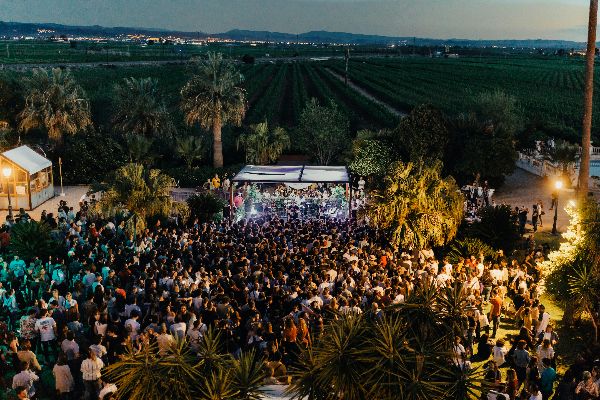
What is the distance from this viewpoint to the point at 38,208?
28.8m

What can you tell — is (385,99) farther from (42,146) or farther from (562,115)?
(42,146)

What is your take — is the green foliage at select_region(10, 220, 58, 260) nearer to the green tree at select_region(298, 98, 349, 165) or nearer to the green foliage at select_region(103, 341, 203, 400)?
the green foliage at select_region(103, 341, 203, 400)

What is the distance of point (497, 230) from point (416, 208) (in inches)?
128

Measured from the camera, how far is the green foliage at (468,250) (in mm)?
19641

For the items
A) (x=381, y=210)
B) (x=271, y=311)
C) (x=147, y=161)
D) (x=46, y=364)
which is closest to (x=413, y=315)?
(x=271, y=311)

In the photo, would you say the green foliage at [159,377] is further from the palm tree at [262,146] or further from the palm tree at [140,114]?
the palm tree at [140,114]

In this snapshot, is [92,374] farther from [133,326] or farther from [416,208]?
[416,208]

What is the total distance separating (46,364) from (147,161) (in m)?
23.4

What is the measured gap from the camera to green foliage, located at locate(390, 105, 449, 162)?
32.5m

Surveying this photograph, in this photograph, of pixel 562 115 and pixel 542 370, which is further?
pixel 562 115

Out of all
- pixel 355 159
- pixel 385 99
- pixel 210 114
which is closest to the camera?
pixel 355 159

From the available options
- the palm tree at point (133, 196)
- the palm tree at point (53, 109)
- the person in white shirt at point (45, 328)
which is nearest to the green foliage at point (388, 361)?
the person in white shirt at point (45, 328)

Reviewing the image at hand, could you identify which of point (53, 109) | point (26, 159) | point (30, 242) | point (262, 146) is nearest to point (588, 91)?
point (30, 242)

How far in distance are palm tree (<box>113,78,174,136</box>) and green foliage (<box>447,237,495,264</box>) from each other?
75.4 ft
